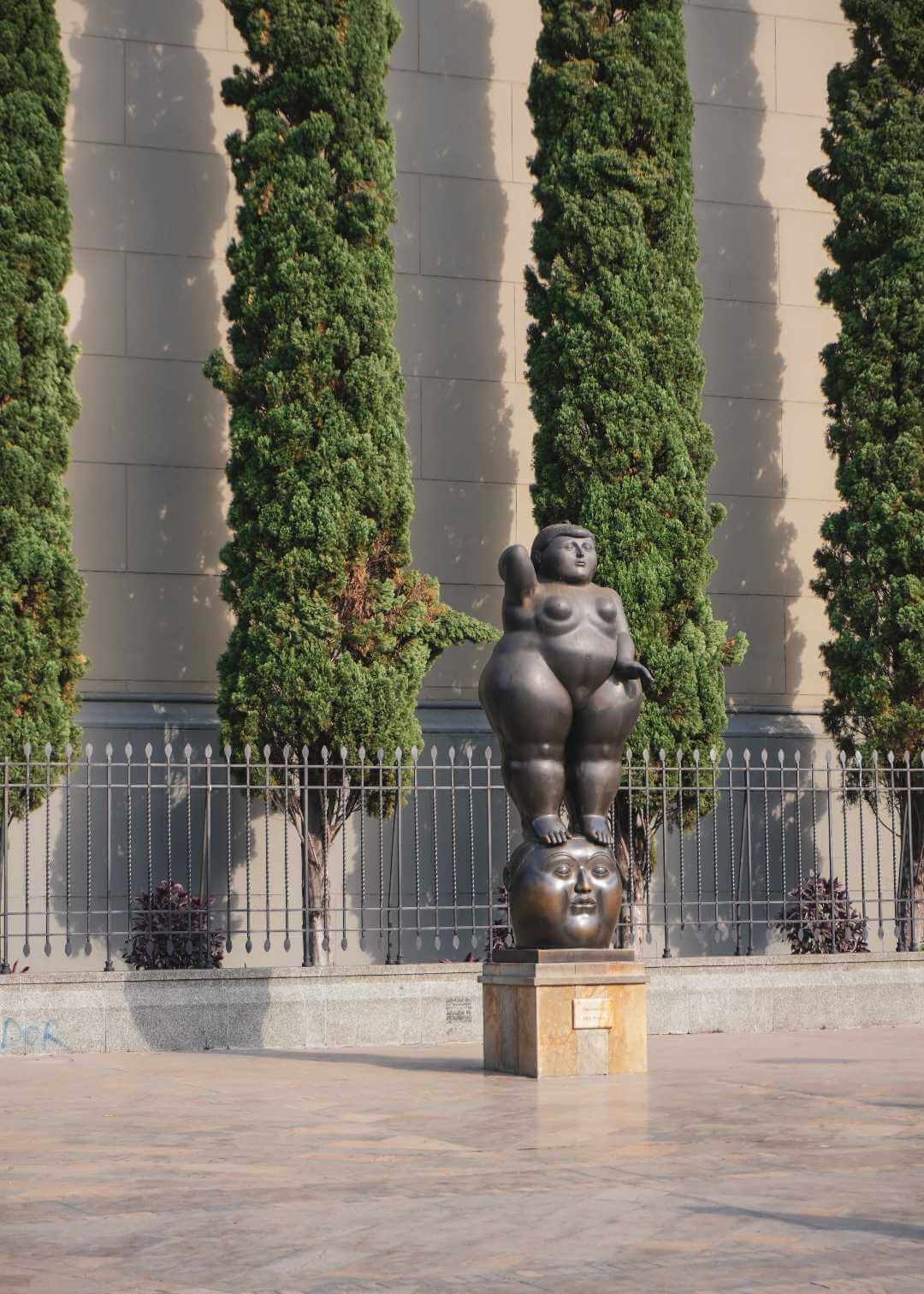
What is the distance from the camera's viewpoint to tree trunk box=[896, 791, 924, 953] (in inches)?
569

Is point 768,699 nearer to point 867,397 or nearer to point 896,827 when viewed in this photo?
point 896,827

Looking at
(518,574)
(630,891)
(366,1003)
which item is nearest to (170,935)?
(366,1003)

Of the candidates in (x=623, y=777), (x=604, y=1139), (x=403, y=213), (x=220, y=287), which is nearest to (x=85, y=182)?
(x=220, y=287)

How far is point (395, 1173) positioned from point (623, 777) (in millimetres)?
7935

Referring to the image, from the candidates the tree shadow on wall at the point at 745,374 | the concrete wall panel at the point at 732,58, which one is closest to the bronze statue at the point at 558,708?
the tree shadow on wall at the point at 745,374

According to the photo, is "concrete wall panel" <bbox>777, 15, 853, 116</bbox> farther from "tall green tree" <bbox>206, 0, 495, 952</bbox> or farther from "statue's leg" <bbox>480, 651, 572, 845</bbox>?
"statue's leg" <bbox>480, 651, 572, 845</bbox>

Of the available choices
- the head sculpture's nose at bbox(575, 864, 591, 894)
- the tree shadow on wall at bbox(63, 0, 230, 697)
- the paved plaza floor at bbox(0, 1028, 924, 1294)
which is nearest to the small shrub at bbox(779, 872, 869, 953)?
the paved plaza floor at bbox(0, 1028, 924, 1294)

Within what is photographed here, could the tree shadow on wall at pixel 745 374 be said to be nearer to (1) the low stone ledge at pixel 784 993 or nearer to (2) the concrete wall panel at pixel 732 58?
(2) the concrete wall panel at pixel 732 58

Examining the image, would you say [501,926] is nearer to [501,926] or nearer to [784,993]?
[501,926]

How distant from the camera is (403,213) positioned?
16.2m

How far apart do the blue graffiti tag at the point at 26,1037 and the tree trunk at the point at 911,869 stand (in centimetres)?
697

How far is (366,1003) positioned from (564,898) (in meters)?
3.11

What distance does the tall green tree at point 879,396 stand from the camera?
1520 cm

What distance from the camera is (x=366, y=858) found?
582 inches
